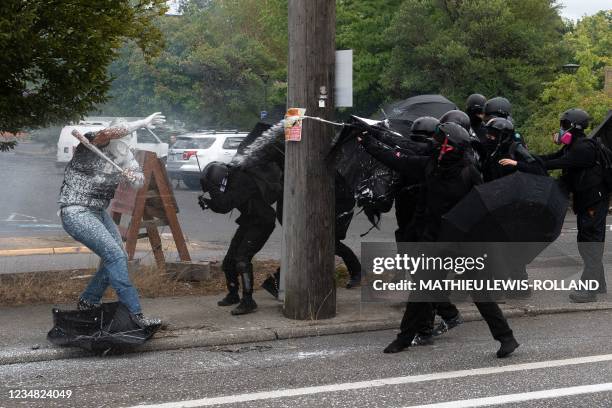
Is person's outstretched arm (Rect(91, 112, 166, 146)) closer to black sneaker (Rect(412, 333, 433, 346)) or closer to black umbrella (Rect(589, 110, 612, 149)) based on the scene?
black sneaker (Rect(412, 333, 433, 346))

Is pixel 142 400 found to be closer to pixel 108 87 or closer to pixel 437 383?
pixel 437 383

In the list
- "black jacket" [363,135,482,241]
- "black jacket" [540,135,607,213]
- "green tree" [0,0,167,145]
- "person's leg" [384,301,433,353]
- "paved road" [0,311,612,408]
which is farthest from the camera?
"black jacket" [540,135,607,213]

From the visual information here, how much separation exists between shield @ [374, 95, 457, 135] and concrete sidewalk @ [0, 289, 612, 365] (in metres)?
1.63

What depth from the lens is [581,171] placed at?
29.9ft

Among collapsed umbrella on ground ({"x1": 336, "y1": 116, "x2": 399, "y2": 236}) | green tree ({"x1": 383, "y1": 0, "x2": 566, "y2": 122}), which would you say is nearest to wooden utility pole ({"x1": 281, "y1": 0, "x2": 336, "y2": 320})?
collapsed umbrella on ground ({"x1": 336, "y1": 116, "x2": 399, "y2": 236})

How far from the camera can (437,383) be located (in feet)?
20.8

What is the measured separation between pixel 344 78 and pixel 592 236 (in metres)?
2.96

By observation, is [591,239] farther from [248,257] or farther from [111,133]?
[111,133]

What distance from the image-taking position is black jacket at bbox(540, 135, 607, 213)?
901 centimetres

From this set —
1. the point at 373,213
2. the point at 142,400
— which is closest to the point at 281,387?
the point at 142,400

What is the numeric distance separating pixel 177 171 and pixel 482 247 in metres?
19.6

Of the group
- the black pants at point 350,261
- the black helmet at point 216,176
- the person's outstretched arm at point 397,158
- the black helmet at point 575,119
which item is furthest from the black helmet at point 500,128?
the black helmet at point 216,176

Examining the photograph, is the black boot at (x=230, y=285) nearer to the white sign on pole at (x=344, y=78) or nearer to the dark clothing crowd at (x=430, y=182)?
the dark clothing crowd at (x=430, y=182)

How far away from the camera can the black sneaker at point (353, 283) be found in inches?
385
